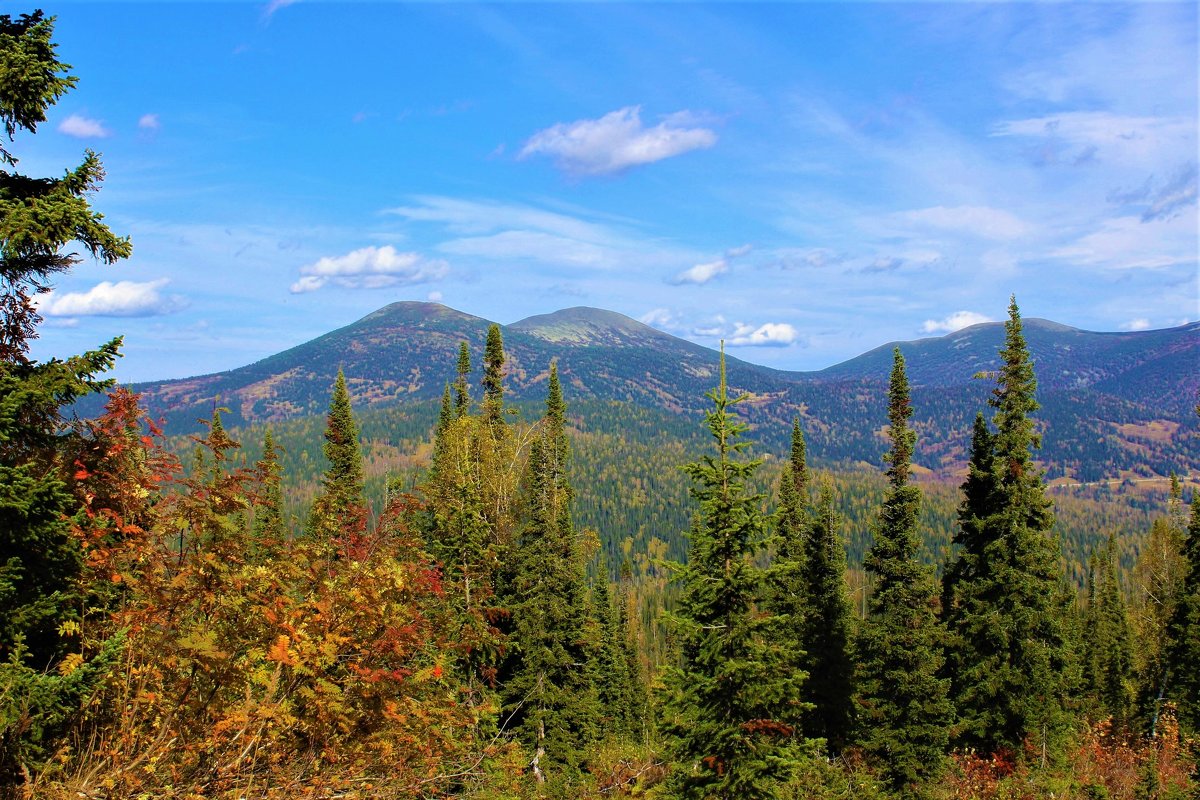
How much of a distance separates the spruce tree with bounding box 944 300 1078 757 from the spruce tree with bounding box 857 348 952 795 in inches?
48.8

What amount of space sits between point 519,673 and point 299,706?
25990 millimetres

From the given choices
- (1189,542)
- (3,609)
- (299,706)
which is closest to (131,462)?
(3,609)

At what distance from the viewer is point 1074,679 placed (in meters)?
31.0

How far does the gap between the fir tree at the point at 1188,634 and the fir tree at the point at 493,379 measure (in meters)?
41.2

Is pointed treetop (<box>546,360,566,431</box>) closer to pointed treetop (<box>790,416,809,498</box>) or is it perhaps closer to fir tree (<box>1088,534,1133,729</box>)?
pointed treetop (<box>790,416,809,498</box>)

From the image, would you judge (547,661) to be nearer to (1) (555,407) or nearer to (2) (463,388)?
(2) (463,388)

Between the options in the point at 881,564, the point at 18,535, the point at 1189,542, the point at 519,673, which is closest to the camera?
the point at 18,535

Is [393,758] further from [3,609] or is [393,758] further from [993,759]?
[993,759]

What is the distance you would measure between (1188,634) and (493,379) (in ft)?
145

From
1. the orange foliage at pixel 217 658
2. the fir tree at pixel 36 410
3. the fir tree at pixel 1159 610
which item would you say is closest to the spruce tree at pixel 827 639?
A: the fir tree at pixel 1159 610

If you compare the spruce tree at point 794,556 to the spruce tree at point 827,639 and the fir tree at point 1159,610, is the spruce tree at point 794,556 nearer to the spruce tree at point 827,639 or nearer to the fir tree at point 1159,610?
the spruce tree at point 827,639

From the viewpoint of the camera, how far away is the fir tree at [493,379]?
53.1m

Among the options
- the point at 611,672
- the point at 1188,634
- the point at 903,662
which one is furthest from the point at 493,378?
the point at 1188,634

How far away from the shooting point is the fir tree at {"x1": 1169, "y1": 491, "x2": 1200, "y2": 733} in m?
34.5
